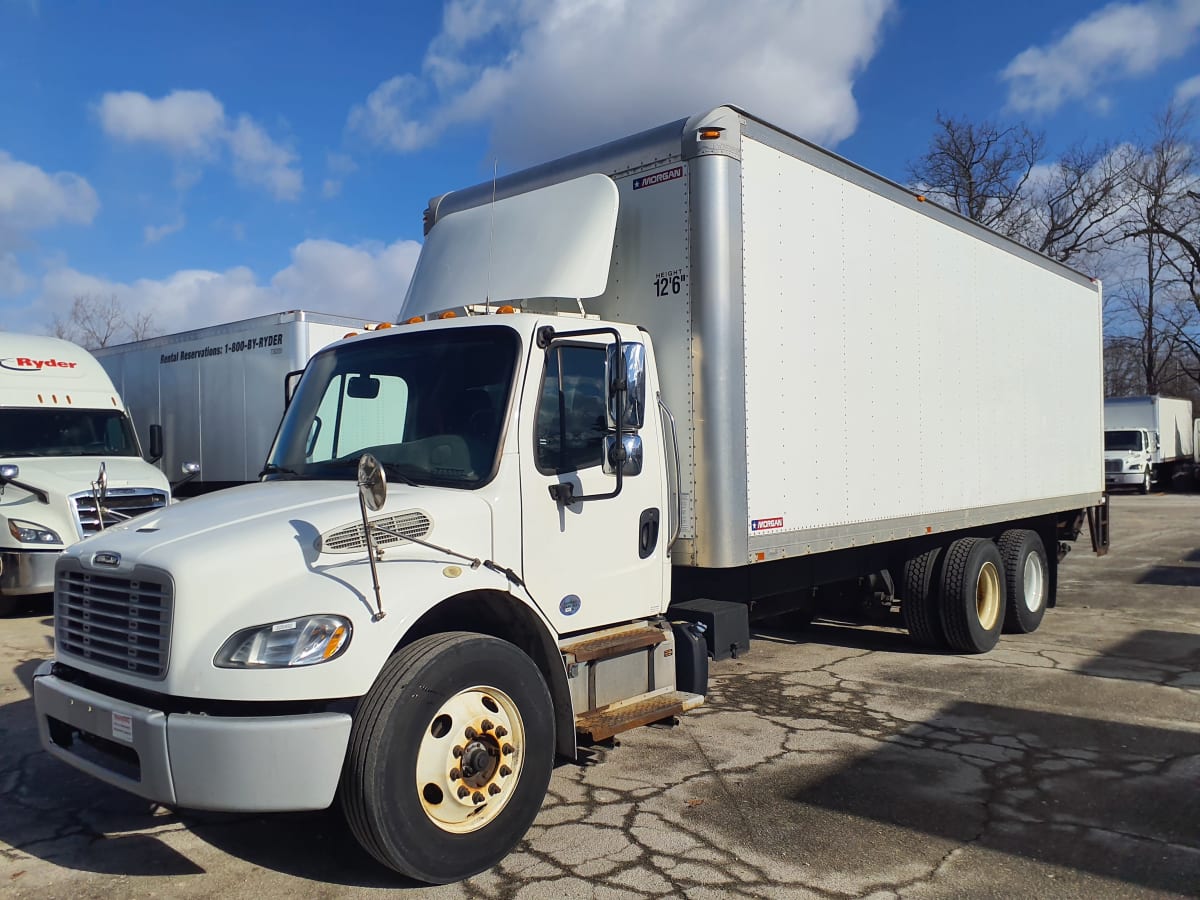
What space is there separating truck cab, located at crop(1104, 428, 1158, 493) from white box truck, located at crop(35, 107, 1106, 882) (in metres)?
28.2

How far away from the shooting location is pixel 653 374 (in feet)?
17.7

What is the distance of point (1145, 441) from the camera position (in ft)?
110

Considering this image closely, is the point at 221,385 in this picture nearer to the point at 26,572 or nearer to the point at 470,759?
the point at 26,572

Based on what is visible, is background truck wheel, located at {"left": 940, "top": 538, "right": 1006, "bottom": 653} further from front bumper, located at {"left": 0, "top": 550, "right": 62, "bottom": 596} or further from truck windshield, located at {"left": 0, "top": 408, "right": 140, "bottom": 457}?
truck windshield, located at {"left": 0, "top": 408, "right": 140, "bottom": 457}

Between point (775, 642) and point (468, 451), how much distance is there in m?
5.72

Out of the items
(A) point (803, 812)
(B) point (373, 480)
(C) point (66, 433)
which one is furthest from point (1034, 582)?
(C) point (66, 433)

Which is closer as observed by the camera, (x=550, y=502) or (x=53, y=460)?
(x=550, y=502)

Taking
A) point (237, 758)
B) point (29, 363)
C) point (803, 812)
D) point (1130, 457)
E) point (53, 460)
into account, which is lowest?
point (803, 812)

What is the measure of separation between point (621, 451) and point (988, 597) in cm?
584

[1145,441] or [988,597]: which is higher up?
[1145,441]

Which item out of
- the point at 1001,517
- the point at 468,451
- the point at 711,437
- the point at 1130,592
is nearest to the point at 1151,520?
the point at 1130,592

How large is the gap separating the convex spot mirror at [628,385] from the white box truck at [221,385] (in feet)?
26.1

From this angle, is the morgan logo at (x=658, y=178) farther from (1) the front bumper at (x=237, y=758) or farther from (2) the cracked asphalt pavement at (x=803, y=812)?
(1) the front bumper at (x=237, y=758)

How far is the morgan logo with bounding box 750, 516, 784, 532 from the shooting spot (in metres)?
5.76
